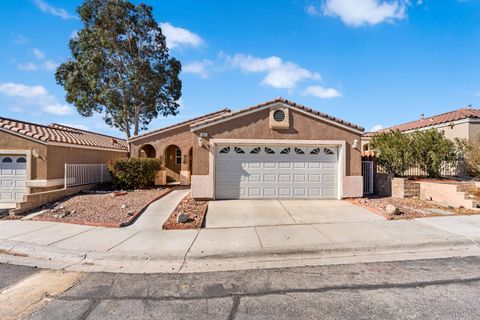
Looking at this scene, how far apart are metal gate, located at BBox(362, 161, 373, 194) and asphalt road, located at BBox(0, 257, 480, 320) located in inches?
334

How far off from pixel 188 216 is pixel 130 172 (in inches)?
289

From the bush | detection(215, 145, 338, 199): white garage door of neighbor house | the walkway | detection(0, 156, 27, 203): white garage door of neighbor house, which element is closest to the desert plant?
the walkway

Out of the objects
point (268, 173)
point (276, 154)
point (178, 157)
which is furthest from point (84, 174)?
point (276, 154)

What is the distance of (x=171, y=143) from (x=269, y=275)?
13980mm

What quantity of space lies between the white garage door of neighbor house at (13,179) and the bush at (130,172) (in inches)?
146

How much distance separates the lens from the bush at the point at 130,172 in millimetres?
13875

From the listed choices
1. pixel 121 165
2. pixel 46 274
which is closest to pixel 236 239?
pixel 46 274

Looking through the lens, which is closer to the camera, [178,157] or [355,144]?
[355,144]

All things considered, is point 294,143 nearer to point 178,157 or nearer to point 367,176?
point 367,176

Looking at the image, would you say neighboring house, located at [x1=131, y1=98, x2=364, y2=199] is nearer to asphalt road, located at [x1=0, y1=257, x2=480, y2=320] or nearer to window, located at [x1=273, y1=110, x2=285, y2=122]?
window, located at [x1=273, y1=110, x2=285, y2=122]

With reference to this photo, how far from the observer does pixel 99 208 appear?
1002 centimetres

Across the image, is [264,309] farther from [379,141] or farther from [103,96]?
[103,96]

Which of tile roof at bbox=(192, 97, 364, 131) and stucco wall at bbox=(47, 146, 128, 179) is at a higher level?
tile roof at bbox=(192, 97, 364, 131)

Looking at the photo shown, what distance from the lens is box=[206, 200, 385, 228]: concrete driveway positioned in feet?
26.7
